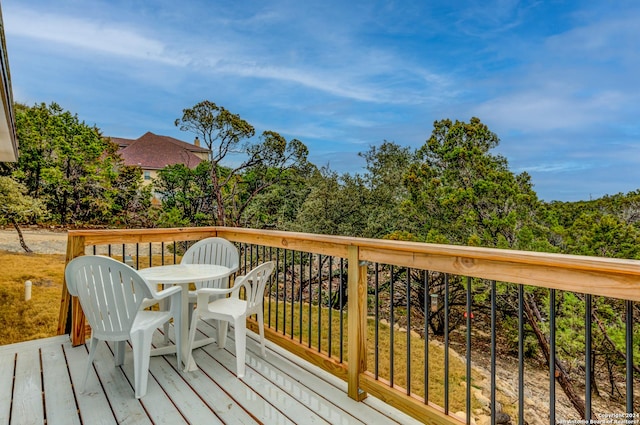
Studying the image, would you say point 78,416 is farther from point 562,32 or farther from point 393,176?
point 562,32

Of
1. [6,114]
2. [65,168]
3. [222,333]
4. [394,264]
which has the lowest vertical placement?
[222,333]

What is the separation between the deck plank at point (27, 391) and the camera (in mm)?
1981

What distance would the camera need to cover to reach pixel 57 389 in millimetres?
2281

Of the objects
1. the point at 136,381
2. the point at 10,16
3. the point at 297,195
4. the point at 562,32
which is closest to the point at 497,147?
the point at 562,32

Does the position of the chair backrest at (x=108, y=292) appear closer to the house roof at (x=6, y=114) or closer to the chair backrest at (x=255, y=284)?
the chair backrest at (x=255, y=284)

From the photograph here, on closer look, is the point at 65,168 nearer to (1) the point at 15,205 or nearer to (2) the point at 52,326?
(1) the point at 15,205

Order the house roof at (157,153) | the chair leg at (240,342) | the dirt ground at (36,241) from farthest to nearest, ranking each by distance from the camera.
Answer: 1. the house roof at (157,153)
2. the dirt ground at (36,241)
3. the chair leg at (240,342)

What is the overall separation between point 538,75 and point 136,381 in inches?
460

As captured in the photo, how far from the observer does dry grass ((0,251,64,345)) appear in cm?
607

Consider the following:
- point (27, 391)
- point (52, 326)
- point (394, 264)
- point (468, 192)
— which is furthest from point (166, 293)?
point (468, 192)

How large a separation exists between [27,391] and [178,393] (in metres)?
0.97

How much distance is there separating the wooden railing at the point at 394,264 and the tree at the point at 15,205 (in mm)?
6175

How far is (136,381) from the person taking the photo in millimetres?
2170

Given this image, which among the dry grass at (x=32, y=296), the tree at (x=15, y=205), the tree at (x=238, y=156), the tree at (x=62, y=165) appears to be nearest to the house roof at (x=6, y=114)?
the dry grass at (x=32, y=296)
